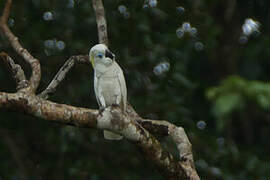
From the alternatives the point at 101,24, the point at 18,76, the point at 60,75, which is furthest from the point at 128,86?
the point at 18,76

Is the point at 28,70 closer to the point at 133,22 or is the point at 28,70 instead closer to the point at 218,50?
the point at 133,22

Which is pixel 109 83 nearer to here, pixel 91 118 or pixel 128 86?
pixel 91 118

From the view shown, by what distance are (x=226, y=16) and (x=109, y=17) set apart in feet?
9.52

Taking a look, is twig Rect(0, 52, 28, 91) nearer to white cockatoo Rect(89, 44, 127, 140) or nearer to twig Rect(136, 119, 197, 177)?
white cockatoo Rect(89, 44, 127, 140)

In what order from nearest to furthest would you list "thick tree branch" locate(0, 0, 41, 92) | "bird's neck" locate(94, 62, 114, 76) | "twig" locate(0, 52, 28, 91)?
1. "twig" locate(0, 52, 28, 91)
2. "thick tree branch" locate(0, 0, 41, 92)
3. "bird's neck" locate(94, 62, 114, 76)

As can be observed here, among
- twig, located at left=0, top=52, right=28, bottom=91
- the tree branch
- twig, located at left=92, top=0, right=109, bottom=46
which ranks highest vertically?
twig, located at left=92, top=0, right=109, bottom=46

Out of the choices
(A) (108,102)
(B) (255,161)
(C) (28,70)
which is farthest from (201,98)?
(A) (108,102)

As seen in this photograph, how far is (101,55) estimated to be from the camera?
327cm

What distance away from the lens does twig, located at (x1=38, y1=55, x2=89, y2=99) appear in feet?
10.5

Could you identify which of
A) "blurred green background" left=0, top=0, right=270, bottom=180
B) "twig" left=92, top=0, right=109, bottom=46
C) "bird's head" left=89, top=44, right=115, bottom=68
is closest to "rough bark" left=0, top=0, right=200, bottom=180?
"bird's head" left=89, top=44, right=115, bottom=68

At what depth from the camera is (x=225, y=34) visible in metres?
7.62

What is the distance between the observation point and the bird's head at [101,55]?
3.26 m

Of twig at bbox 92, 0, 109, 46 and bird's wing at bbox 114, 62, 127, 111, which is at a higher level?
twig at bbox 92, 0, 109, 46

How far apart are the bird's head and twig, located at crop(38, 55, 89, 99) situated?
7.6 inches
